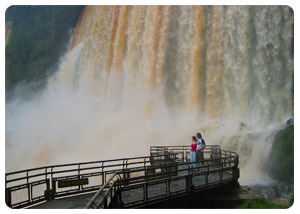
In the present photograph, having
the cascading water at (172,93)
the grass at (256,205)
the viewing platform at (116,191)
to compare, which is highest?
the cascading water at (172,93)

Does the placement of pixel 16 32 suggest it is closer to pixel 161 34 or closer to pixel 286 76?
pixel 161 34

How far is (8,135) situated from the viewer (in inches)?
391

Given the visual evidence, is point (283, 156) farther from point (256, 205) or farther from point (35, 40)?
point (35, 40)

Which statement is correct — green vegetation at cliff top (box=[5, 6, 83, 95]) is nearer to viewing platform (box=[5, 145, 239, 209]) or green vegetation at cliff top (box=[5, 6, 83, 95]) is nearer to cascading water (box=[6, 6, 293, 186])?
cascading water (box=[6, 6, 293, 186])

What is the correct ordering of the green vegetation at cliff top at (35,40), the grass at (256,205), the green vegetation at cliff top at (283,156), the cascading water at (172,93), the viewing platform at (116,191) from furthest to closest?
the green vegetation at cliff top at (35,40) < the cascading water at (172,93) < the green vegetation at cliff top at (283,156) < the grass at (256,205) < the viewing platform at (116,191)

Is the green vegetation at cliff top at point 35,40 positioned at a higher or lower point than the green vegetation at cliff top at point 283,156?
higher

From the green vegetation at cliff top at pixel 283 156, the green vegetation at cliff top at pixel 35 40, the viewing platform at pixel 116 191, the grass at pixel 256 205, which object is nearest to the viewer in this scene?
the viewing platform at pixel 116 191

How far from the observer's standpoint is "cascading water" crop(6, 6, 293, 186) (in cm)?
976

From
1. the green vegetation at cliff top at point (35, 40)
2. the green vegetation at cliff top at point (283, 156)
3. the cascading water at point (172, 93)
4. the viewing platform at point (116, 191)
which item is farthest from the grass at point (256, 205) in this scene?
the green vegetation at cliff top at point (35, 40)

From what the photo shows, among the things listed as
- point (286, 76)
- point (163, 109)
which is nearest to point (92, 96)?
point (163, 109)

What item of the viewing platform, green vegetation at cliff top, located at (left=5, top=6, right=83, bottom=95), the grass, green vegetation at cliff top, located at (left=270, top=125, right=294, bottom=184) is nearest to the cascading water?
green vegetation at cliff top, located at (left=270, top=125, right=294, bottom=184)

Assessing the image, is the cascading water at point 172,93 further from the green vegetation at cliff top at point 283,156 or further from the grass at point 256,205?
the grass at point 256,205

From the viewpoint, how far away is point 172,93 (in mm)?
12750

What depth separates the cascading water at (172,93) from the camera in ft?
32.0
